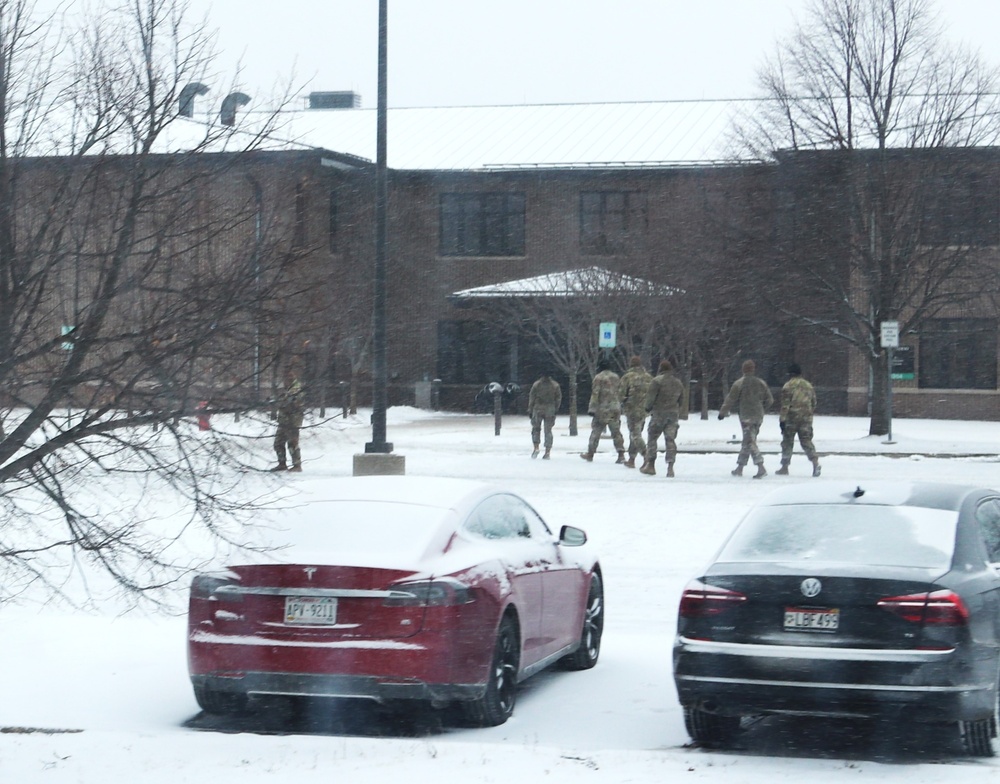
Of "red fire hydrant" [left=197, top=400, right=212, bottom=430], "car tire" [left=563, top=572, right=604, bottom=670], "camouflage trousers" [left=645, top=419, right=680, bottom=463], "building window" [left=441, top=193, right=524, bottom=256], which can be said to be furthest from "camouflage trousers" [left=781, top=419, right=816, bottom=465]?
"building window" [left=441, top=193, right=524, bottom=256]

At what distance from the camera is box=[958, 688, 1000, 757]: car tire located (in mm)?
6742

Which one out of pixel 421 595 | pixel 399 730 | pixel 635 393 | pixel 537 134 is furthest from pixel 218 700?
pixel 537 134

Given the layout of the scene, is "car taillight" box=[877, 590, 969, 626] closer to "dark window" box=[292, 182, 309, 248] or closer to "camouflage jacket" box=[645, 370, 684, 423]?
"dark window" box=[292, 182, 309, 248]

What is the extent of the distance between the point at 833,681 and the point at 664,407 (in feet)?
51.1

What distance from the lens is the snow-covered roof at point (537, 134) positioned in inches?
1903

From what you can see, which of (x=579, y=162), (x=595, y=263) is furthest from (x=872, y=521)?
(x=579, y=162)

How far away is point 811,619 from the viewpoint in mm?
6797

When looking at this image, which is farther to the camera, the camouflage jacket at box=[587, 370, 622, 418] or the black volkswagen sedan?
the camouflage jacket at box=[587, 370, 622, 418]

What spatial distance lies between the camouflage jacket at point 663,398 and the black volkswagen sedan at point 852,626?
14.5m

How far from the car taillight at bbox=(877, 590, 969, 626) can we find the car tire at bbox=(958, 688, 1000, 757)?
47 cm

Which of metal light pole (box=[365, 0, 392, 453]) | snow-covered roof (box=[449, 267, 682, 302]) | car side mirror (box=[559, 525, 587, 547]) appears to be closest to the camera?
car side mirror (box=[559, 525, 587, 547])

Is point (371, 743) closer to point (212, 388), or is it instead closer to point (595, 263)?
point (212, 388)

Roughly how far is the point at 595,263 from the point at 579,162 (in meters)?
5.13

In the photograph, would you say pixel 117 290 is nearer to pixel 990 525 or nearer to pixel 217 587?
pixel 217 587
